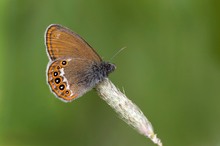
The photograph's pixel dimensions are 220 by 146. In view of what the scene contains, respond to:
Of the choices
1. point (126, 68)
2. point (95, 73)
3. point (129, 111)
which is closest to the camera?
point (129, 111)

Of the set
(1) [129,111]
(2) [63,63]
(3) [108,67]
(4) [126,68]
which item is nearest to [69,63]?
(2) [63,63]

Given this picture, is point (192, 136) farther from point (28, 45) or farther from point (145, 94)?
point (28, 45)

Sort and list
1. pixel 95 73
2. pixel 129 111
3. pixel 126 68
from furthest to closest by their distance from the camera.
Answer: pixel 126 68 < pixel 95 73 < pixel 129 111

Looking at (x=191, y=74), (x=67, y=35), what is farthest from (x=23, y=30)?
(x=191, y=74)

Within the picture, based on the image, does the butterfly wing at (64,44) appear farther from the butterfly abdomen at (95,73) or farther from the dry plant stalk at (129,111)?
the dry plant stalk at (129,111)

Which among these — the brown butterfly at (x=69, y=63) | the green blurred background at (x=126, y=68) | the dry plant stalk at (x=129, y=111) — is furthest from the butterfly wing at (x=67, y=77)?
the green blurred background at (x=126, y=68)

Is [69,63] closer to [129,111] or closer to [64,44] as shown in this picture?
[64,44]

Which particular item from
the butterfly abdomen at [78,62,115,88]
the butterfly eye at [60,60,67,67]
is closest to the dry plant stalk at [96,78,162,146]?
the butterfly abdomen at [78,62,115,88]

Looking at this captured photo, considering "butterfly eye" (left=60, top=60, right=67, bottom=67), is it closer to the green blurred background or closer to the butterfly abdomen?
the butterfly abdomen
